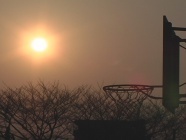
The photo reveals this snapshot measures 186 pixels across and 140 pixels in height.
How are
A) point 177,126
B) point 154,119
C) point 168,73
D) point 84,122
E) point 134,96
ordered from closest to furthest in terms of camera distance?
1. point 168,73
2. point 134,96
3. point 84,122
4. point 154,119
5. point 177,126

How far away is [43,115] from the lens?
35938mm

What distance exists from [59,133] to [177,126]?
15.8m

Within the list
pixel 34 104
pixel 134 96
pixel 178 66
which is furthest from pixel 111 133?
pixel 178 66

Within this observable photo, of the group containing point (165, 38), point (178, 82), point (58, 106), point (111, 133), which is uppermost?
point (58, 106)

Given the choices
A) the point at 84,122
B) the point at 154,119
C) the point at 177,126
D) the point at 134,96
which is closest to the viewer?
the point at 134,96

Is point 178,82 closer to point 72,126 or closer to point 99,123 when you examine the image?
point 99,123

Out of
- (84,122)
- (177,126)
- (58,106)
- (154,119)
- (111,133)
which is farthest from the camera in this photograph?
(177,126)

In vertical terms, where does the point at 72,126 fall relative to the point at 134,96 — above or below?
above

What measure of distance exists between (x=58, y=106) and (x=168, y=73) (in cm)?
2720

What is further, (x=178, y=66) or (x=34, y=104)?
(x=34, y=104)

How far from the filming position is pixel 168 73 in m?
9.94

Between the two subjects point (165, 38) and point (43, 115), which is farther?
point (43, 115)

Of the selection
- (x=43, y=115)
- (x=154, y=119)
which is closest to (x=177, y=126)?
(x=154, y=119)

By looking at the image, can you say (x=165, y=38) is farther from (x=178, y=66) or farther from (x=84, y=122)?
(x=84, y=122)
